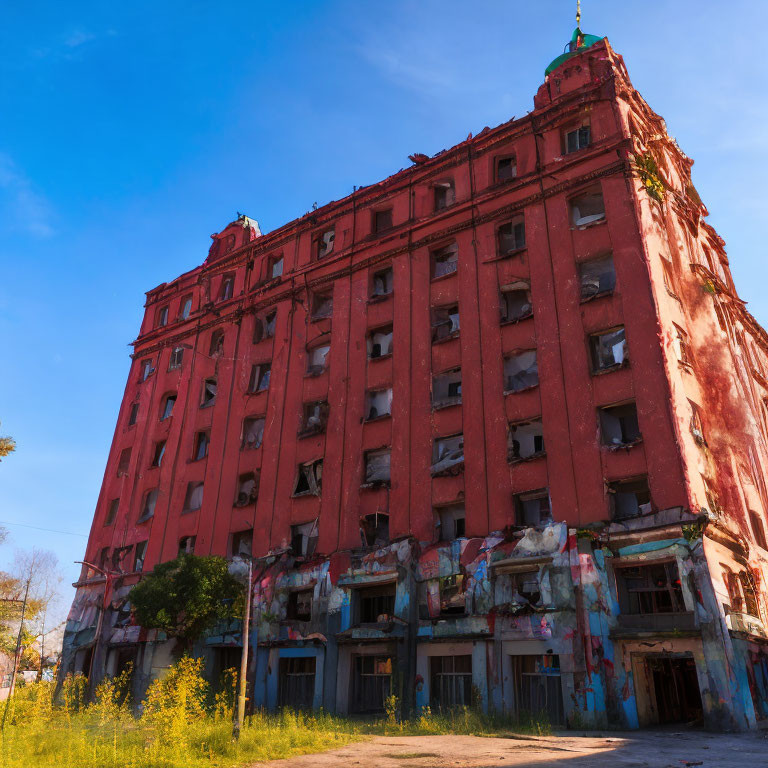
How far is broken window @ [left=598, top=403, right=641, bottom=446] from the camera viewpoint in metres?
23.0

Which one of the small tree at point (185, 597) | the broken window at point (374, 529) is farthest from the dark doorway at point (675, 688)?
the small tree at point (185, 597)

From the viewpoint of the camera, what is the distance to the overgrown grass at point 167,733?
1270cm

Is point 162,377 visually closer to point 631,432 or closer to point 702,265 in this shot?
point 631,432

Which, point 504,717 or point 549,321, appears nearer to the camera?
point 504,717

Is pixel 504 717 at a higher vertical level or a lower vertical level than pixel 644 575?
lower

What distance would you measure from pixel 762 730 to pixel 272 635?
17.2 metres

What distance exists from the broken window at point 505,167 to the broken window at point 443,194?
2.35 m

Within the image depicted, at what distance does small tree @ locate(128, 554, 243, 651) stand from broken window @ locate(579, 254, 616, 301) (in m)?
17.9

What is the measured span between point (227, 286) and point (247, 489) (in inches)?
551

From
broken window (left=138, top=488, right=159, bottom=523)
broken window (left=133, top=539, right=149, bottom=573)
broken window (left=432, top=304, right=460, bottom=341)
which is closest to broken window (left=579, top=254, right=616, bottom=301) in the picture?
broken window (left=432, top=304, right=460, bottom=341)

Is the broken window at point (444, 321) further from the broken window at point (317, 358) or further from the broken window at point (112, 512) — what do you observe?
the broken window at point (112, 512)

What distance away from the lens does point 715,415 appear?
25.2 meters

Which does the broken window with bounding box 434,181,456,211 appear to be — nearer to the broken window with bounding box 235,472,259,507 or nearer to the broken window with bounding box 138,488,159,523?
the broken window with bounding box 235,472,259,507

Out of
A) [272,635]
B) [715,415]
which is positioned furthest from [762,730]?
[272,635]
